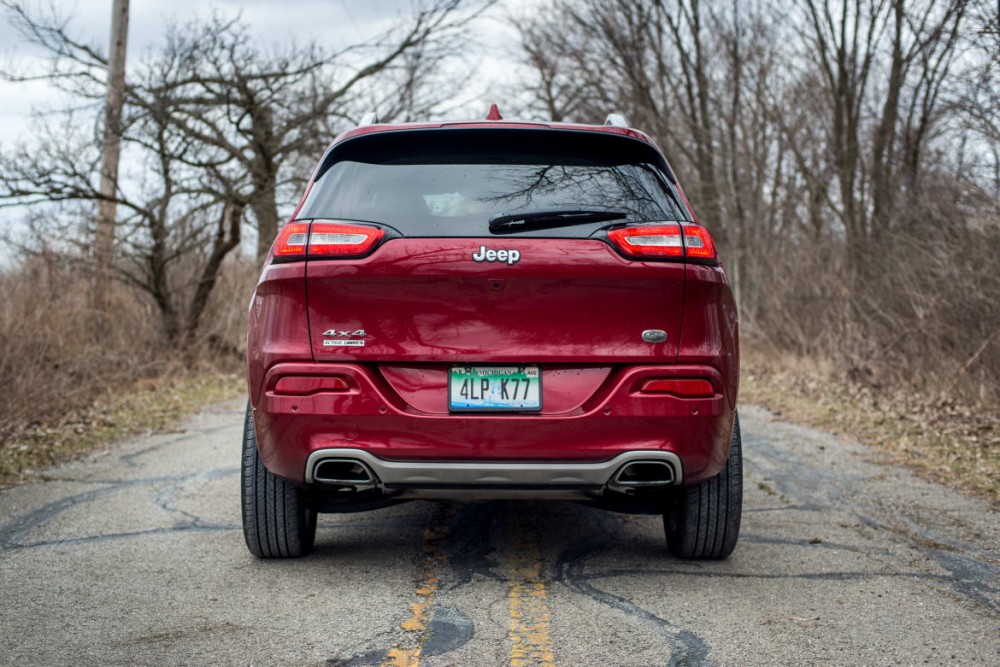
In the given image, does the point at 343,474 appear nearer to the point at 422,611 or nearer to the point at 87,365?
the point at 422,611

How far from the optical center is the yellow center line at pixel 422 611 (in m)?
3.08

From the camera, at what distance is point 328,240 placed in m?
3.71

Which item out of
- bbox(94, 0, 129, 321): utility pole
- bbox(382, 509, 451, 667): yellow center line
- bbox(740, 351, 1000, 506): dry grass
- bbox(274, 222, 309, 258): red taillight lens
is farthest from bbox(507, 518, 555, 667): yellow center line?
bbox(94, 0, 129, 321): utility pole

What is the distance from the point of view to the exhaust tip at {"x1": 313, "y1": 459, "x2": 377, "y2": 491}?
3.77 metres

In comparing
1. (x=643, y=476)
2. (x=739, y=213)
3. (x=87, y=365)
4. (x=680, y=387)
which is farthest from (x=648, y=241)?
(x=739, y=213)

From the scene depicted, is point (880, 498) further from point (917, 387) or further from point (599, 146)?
point (917, 387)

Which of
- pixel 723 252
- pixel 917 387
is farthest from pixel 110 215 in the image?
pixel 723 252

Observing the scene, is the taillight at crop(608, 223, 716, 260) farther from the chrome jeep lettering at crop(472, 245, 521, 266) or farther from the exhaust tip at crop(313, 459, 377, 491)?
the exhaust tip at crop(313, 459, 377, 491)

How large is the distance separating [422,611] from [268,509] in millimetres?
979

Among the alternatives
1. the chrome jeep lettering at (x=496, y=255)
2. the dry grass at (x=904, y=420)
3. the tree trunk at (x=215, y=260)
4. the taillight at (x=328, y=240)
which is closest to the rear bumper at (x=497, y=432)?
the taillight at (x=328, y=240)

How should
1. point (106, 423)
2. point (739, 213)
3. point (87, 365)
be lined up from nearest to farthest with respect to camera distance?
point (106, 423) < point (87, 365) < point (739, 213)

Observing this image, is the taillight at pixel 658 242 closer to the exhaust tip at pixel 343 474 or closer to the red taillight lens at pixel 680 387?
the red taillight lens at pixel 680 387

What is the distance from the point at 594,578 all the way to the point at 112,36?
1423cm

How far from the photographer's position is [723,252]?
23.2 m
